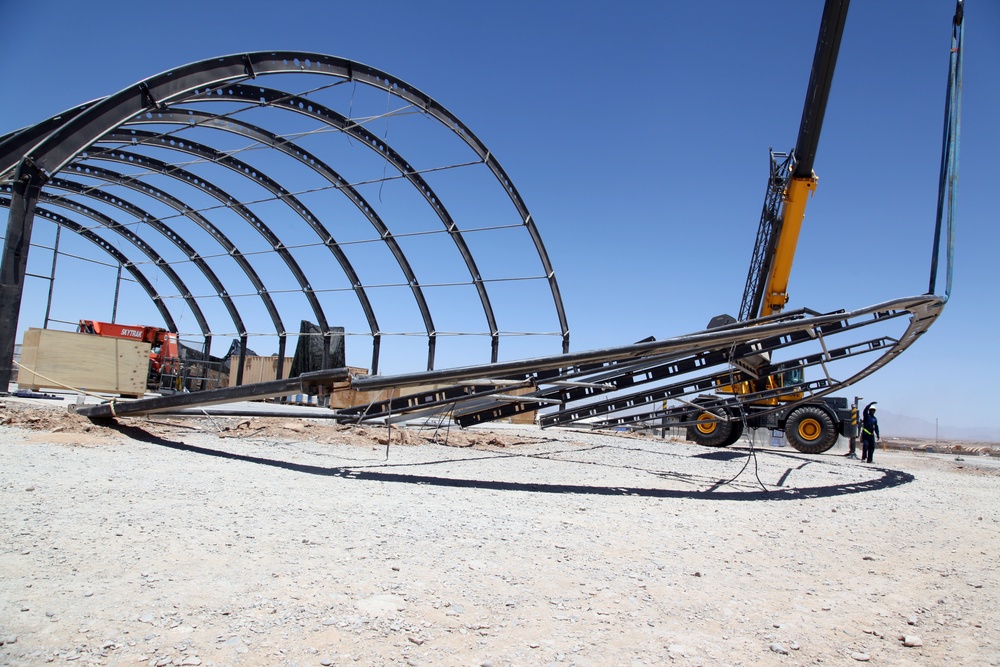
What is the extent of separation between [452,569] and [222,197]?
55.8ft

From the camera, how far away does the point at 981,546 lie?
604cm

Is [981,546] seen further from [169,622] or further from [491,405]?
[491,405]

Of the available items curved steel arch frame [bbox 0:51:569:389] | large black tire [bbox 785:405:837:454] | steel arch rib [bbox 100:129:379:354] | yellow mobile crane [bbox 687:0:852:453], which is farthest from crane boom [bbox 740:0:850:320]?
steel arch rib [bbox 100:129:379:354]

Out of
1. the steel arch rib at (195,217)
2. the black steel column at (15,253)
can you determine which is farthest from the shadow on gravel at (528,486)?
the steel arch rib at (195,217)

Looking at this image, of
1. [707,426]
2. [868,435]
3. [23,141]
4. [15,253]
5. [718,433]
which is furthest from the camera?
[707,426]

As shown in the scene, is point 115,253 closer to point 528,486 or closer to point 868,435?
point 528,486

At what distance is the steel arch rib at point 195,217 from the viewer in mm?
17156

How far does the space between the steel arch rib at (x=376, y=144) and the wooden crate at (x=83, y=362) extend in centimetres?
577

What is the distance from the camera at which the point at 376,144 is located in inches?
586

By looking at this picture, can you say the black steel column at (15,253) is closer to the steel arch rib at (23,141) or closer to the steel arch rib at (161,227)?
the steel arch rib at (23,141)

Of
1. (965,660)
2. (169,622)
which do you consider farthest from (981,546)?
(169,622)

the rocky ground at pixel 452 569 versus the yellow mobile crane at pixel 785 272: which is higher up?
the yellow mobile crane at pixel 785 272

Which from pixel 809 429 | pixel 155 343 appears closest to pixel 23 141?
pixel 155 343

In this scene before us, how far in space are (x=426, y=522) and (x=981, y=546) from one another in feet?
17.8
